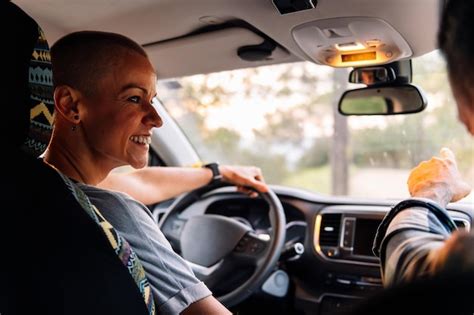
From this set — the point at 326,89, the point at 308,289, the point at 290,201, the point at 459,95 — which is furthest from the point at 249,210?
the point at 326,89

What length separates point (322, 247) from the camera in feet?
10.9

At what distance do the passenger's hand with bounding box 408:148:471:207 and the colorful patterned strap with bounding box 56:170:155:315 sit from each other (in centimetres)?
76

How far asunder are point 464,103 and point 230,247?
2.23 m

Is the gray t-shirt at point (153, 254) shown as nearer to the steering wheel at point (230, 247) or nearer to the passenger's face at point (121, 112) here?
the passenger's face at point (121, 112)

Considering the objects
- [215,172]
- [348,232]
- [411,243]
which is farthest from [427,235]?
[215,172]

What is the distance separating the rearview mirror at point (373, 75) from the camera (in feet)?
8.99

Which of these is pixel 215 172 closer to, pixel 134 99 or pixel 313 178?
pixel 134 99

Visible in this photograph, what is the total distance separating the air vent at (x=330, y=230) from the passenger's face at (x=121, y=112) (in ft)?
4.44

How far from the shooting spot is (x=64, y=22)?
2568mm

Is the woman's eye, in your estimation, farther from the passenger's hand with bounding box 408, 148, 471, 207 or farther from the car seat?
the passenger's hand with bounding box 408, 148, 471, 207

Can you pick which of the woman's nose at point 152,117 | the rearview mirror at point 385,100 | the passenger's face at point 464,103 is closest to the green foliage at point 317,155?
the rearview mirror at point 385,100

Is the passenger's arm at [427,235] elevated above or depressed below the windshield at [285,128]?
above

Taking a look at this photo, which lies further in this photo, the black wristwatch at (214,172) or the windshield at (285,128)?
the windshield at (285,128)

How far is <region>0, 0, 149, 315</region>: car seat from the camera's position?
1.49m
